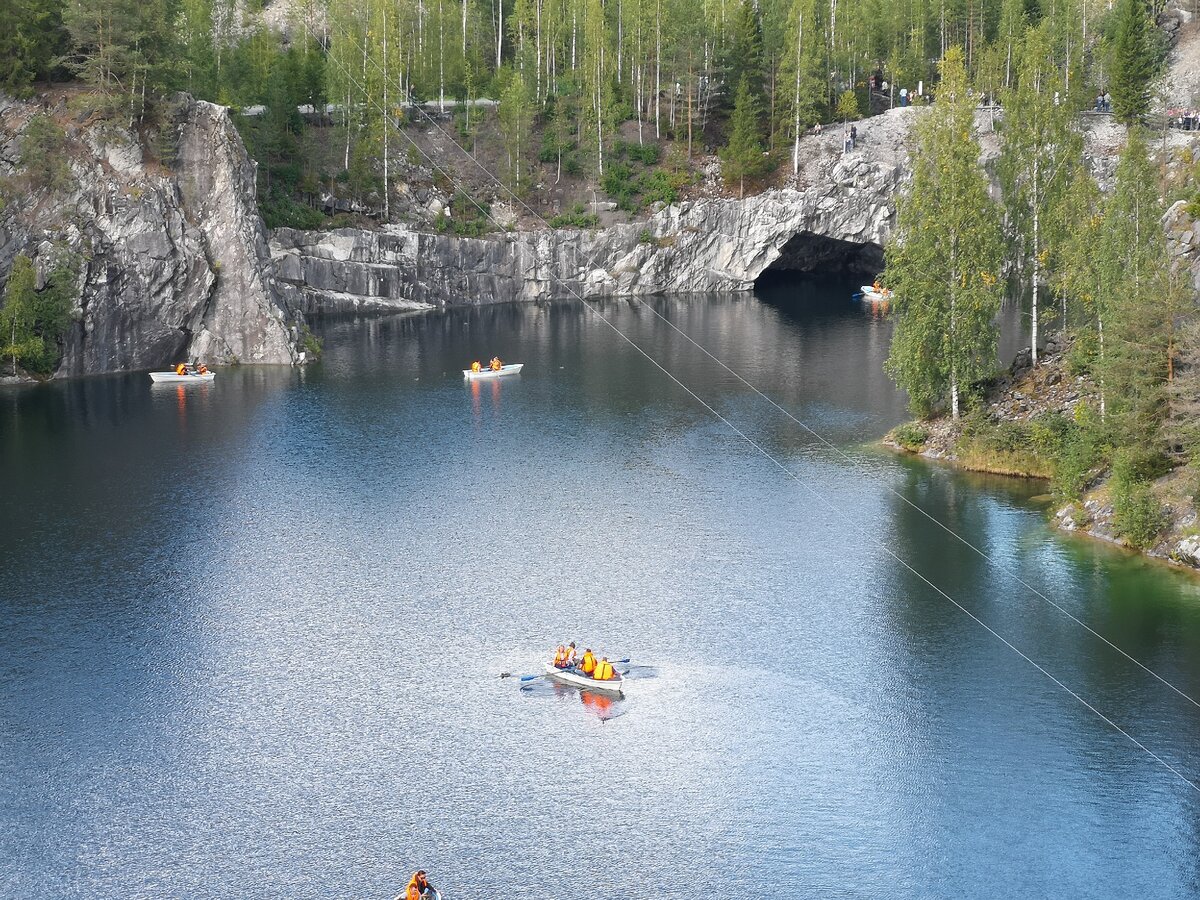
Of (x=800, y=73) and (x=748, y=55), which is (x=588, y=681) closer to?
(x=800, y=73)

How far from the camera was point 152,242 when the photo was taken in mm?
91000

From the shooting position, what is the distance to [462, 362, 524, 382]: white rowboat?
89625mm

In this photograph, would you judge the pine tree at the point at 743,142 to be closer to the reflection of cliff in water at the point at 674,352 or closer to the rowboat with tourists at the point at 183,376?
the reflection of cliff in water at the point at 674,352

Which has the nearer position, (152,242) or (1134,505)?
(1134,505)

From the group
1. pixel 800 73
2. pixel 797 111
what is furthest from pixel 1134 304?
pixel 800 73

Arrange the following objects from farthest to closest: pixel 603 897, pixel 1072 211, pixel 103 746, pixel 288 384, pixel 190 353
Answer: pixel 190 353 → pixel 288 384 → pixel 1072 211 → pixel 103 746 → pixel 603 897

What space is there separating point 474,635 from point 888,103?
4110 inches

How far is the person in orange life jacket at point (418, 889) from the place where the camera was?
3139cm

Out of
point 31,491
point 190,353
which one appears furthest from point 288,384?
point 31,491

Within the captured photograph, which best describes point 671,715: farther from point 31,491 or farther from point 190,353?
point 190,353

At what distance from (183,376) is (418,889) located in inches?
2491

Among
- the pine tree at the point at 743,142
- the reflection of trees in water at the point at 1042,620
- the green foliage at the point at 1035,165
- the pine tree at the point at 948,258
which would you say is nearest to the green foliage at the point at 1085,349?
the pine tree at the point at 948,258

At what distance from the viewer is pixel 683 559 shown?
175ft

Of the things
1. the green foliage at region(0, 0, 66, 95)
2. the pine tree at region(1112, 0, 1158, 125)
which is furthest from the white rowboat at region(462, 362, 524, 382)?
the pine tree at region(1112, 0, 1158, 125)
